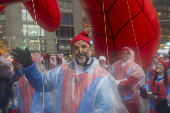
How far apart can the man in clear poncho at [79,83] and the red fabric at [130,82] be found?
41.2 inches

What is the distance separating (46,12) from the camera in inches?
84.4

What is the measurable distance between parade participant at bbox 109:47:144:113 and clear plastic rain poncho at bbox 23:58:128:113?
1093 millimetres

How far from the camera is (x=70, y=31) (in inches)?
79.8

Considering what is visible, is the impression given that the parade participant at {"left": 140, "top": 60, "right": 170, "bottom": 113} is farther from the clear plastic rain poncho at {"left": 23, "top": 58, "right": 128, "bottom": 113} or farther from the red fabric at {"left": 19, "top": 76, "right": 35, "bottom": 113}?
the red fabric at {"left": 19, "top": 76, "right": 35, "bottom": 113}

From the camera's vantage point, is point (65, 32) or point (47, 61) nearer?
point (65, 32)

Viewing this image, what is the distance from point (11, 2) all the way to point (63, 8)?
608 millimetres

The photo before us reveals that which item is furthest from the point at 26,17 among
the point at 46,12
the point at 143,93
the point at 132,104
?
the point at 132,104

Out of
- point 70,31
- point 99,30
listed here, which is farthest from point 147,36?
point 70,31

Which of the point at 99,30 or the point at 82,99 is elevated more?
the point at 99,30

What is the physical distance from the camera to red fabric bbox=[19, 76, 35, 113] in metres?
2.28

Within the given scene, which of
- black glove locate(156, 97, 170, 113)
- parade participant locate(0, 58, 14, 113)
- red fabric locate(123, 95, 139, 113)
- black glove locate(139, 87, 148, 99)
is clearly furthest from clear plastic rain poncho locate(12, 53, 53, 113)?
black glove locate(156, 97, 170, 113)

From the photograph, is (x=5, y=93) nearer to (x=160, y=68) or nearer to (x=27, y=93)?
(x=27, y=93)

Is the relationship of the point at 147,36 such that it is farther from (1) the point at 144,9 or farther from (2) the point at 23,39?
(2) the point at 23,39

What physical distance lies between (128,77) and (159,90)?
518 millimetres
